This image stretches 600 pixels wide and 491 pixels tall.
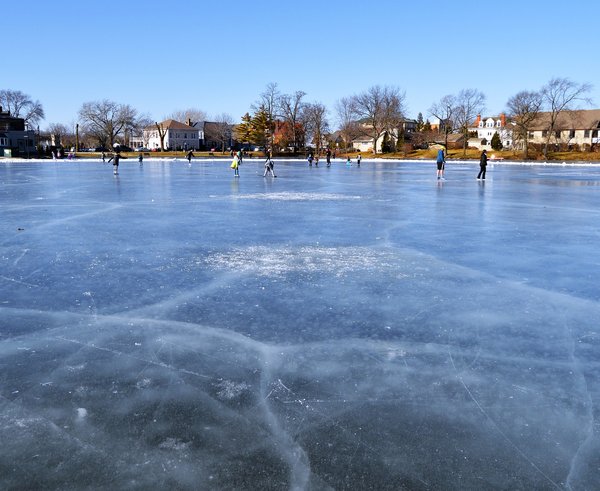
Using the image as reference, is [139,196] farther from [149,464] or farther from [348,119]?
[348,119]

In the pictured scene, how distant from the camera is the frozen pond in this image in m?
2.50

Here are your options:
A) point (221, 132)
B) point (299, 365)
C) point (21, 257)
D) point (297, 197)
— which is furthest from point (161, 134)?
point (299, 365)

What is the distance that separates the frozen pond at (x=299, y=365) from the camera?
2.50 metres

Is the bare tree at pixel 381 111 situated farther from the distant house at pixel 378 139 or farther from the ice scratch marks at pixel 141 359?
the ice scratch marks at pixel 141 359

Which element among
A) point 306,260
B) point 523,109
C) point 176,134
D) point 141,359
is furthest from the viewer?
point 176,134

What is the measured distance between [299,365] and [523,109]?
7462cm

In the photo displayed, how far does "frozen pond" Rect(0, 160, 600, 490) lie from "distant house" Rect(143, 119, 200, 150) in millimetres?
107095

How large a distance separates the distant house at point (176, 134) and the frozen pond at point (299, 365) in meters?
107

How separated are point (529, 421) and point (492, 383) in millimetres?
480

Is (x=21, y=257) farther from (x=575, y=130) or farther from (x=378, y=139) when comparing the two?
(x=378, y=139)

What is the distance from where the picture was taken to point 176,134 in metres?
112

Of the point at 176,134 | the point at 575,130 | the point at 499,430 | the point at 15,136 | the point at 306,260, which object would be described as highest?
the point at 176,134

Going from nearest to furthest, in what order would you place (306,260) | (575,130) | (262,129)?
(306,260), (262,129), (575,130)

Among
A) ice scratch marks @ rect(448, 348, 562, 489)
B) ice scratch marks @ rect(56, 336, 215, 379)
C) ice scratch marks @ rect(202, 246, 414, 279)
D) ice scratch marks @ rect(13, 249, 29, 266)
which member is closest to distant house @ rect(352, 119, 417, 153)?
ice scratch marks @ rect(202, 246, 414, 279)
